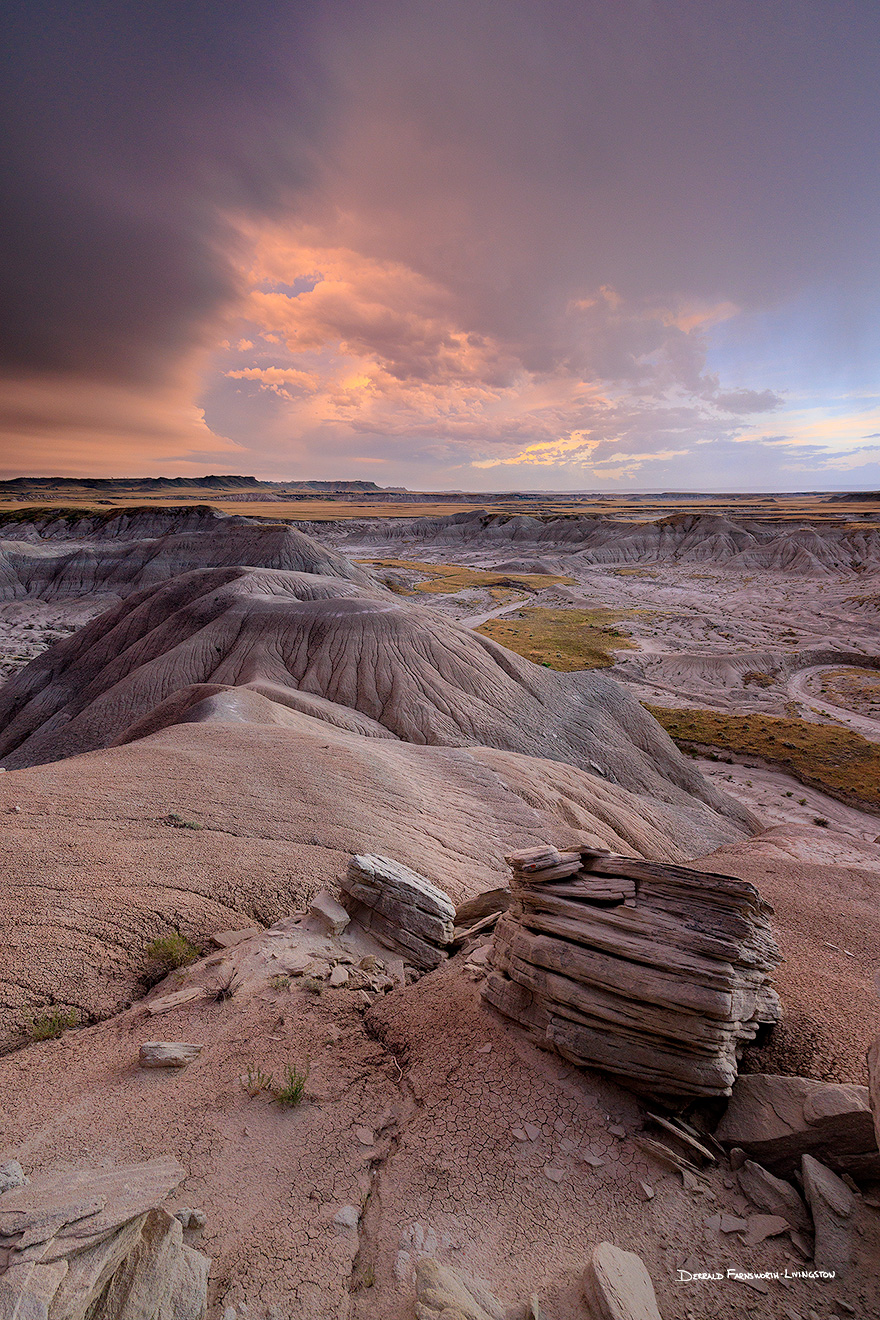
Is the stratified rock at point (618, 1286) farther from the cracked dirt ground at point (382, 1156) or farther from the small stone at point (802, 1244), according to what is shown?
the small stone at point (802, 1244)

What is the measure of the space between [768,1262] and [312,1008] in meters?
5.03

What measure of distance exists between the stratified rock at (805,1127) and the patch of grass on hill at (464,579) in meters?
82.0

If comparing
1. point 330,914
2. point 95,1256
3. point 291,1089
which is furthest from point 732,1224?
point 330,914

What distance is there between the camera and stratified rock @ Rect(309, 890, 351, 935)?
855cm

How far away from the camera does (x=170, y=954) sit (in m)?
7.93

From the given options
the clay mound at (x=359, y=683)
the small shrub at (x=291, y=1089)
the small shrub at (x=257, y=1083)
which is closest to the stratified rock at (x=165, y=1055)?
the small shrub at (x=257, y=1083)

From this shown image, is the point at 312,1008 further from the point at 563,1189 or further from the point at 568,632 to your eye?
the point at 568,632

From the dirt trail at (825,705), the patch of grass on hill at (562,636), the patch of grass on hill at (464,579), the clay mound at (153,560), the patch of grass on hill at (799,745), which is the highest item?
the clay mound at (153,560)

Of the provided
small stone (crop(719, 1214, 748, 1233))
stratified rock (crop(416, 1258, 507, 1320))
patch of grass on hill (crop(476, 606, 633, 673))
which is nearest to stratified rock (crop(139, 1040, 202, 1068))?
stratified rock (crop(416, 1258, 507, 1320))

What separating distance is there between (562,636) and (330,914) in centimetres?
5655

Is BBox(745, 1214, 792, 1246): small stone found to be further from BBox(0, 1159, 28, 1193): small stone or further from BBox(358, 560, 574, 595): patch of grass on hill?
BBox(358, 560, 574, 595): patch of grass on hill

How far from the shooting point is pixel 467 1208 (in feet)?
15.6

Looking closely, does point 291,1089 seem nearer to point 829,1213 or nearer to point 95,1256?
point 95,1256

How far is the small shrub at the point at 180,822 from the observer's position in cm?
1142
